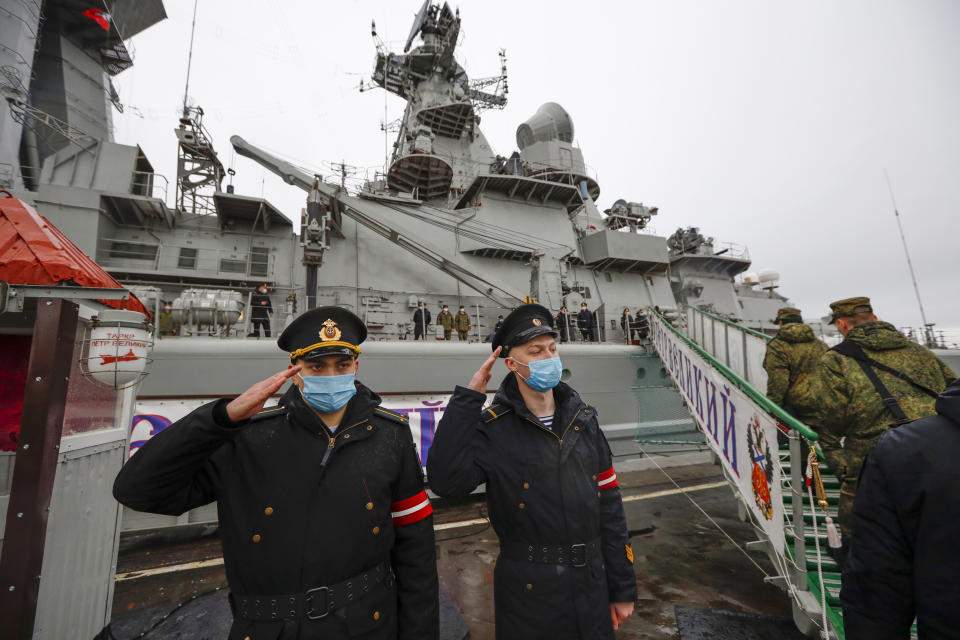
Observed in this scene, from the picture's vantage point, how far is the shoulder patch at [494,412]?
2053mm

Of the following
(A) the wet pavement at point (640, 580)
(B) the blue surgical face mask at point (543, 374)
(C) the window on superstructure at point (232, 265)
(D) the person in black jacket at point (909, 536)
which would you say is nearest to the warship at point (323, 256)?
(C) the window on superstructure at point (232, 265)

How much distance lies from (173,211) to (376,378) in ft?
21.3

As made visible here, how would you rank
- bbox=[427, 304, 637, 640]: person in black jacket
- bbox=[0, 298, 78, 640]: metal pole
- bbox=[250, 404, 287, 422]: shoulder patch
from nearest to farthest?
1. bbox=[250, 404, 287, 422]: shoulder patch
2. bbox=[427, 304, 637, 640]: person in black jacket
3. bbox=[0, 298, 78, 640]: metal pole

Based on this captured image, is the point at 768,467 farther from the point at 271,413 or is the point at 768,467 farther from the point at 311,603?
the point at 271,413

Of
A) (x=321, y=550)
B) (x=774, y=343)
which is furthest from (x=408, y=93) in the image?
(x=321, y=550)

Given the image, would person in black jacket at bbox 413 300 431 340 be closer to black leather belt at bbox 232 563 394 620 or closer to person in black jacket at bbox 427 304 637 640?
person in black jacket at bbox 427 304 637 640

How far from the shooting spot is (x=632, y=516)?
495cm

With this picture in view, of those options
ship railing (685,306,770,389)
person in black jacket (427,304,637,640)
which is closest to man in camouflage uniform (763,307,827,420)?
ship railing (685,306,770,389)

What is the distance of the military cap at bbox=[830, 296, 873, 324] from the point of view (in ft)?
9.05

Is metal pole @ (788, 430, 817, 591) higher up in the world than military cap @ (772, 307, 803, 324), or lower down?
lower down

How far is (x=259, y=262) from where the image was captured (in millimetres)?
8797

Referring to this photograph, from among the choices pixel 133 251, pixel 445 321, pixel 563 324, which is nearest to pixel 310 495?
pixel 445 321

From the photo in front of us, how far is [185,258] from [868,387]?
11.1 metres

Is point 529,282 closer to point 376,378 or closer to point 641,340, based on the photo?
point 641,340
